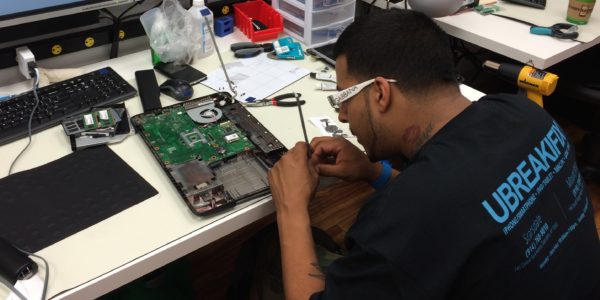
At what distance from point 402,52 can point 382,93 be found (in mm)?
87

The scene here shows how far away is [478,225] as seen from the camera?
0.68 m

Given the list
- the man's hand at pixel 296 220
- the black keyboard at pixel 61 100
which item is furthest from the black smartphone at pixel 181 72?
the man's hand at pixel 296 220

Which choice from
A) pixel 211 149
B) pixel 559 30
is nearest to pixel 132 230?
pixel 211 149

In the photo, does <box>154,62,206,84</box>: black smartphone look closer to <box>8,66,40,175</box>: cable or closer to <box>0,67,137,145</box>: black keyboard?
<box>0,67,137,145</box>: black keyboard

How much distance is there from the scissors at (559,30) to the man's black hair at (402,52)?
3.06 feet

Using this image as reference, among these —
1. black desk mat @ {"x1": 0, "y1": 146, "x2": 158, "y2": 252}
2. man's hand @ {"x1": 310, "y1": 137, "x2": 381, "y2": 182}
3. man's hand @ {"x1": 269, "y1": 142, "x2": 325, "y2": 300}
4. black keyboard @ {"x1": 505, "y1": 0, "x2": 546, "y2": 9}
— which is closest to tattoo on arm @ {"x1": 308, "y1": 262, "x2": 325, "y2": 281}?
man's hand @ {"x1": 269, "y1": 142, "x2": 325, "y2": 300}

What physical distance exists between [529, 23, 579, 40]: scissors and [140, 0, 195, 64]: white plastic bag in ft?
3.94

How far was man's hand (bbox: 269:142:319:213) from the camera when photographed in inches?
37.1

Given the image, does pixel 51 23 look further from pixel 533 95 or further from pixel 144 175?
pixel 533 95

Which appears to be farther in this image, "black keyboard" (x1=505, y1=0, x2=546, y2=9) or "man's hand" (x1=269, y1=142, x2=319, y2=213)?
"black keyboard" (x1=505, y1=0, x2=546, y2=9)

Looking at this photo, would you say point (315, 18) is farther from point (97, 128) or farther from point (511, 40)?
point (97, 128)

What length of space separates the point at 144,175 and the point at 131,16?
73 cm

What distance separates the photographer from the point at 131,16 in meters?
1.52

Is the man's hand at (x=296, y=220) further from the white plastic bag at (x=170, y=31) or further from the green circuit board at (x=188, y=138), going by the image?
the white plastic bag at (x=170, y=31)
